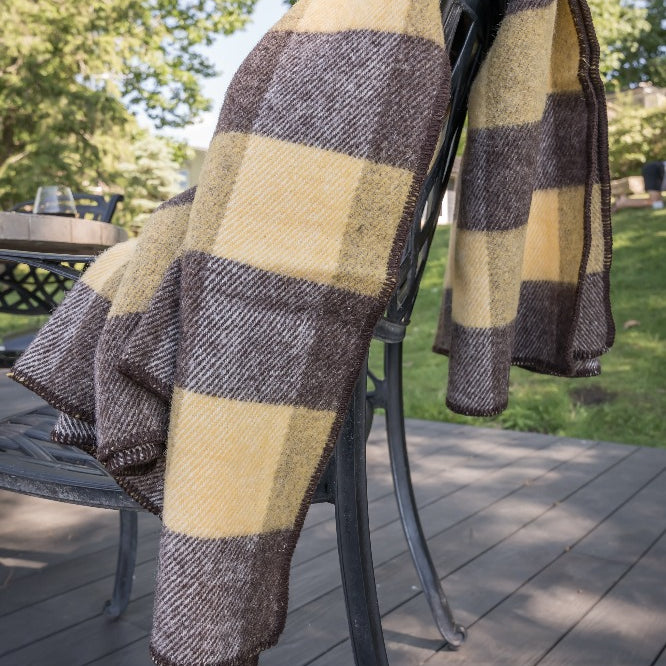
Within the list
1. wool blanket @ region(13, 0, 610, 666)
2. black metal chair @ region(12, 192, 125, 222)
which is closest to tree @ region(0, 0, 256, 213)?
black metal chair @ region(12, 192, 125, 222)

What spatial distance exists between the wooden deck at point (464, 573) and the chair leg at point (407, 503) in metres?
0.05

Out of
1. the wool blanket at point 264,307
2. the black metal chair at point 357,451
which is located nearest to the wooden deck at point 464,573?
the black metal chair at point 357,451

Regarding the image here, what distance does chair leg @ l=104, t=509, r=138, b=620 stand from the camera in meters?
1.58

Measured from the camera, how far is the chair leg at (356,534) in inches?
35.9

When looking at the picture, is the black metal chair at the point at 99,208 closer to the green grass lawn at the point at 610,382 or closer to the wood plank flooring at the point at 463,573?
the green grass lawn at the point at 610,382

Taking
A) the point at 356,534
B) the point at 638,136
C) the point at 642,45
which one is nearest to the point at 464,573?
the point at 356,534

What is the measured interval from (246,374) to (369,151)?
0.83ft

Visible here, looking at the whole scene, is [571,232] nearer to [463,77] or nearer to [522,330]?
[522,330]

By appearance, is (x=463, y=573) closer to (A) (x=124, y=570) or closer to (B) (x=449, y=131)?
(A) (x=124, y=570)

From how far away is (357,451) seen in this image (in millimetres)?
911

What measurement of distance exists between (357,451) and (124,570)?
0.89 m

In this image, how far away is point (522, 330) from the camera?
1.23m

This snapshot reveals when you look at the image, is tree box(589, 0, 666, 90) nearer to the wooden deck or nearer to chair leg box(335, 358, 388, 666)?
the wooden deck

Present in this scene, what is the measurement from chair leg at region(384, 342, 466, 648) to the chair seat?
0.59 metres
